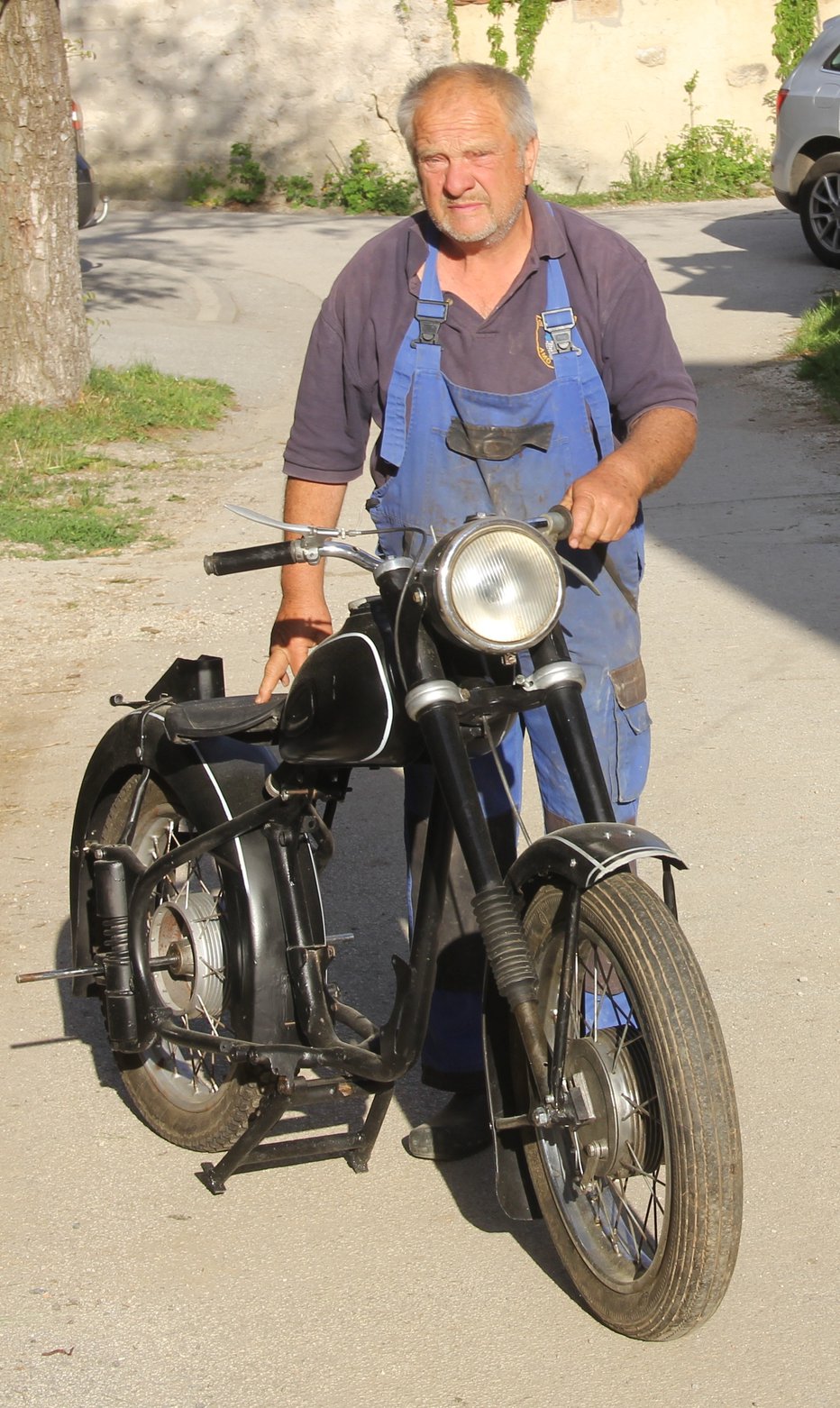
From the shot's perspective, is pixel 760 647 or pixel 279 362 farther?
pixel 279 362

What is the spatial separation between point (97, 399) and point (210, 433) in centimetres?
70

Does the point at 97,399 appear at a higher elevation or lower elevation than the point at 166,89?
lower

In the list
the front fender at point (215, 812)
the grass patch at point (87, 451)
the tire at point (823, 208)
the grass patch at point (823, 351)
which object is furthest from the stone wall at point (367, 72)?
the front fender at point (215, 812)

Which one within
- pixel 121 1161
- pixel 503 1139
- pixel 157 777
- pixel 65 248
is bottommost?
pixel 121 1161

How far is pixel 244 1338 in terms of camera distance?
2803 mm

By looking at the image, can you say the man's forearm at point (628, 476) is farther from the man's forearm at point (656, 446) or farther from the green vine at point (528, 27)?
the green vine at point (528, 27)

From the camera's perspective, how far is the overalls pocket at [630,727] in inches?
124

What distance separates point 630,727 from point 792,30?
18304mm

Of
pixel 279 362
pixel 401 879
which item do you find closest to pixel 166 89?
pixel 279 362

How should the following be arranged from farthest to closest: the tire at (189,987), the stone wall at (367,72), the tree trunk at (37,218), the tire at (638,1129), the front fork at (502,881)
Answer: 1. the stone wall at (367,72)
2. the tree trunk at (37,218)
3. the tire at (189,987)
4. the front fork at (502,881)
5. the tire at (638,1129)

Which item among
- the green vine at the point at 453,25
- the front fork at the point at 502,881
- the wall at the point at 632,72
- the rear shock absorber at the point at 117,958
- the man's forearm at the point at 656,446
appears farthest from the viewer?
the green vine at the point at 453,25

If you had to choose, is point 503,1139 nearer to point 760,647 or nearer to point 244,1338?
point 244,1338

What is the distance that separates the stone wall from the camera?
1927cm

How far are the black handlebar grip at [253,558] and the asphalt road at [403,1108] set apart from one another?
1.28m
